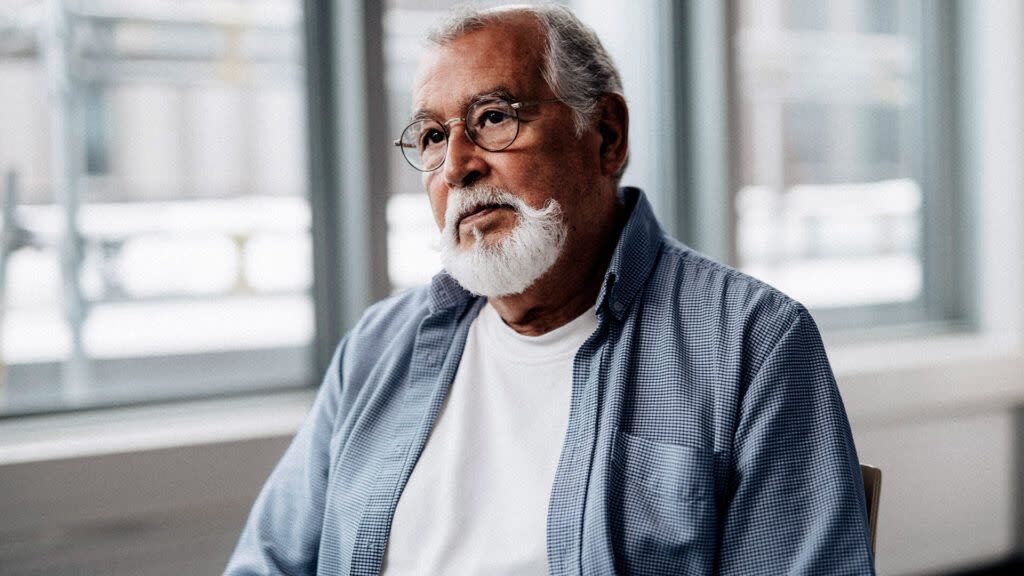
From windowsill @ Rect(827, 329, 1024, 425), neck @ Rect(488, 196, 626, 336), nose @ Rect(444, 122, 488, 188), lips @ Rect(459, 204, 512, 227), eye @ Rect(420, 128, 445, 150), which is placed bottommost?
windowsill @ Rect(827, 329, 1024, 425)

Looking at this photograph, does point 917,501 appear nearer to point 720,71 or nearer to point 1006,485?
point 1006,485

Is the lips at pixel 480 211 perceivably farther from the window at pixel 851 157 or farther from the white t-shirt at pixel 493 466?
the window at pixel 851 157

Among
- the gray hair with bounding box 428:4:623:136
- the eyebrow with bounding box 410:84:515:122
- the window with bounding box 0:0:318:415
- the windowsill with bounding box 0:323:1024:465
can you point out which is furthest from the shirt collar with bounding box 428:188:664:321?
the window with bounding box 0:0:318:415

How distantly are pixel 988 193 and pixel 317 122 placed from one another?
7.20ft

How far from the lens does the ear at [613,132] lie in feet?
4.68

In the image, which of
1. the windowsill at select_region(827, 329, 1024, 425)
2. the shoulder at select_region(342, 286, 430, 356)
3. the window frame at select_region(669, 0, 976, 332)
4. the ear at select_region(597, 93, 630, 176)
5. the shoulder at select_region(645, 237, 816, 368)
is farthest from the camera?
the window frame at select_region(669, 0, 976, 332)

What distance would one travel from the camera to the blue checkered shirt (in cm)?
114

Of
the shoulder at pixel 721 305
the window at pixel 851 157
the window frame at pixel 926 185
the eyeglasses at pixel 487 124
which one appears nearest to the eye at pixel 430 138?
the eyeglasses at pixel 487 124

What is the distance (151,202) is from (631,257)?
1.45 meters

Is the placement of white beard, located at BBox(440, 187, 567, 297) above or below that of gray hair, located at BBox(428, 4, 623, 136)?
below

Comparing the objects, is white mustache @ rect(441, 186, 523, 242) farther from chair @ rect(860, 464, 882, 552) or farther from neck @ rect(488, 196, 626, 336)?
chair @ rect(860, 464, 882, 552)

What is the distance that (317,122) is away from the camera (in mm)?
2447

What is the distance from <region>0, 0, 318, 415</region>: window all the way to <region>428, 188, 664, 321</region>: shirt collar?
1258 mm

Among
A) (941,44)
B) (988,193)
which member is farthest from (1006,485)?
(941,44)
